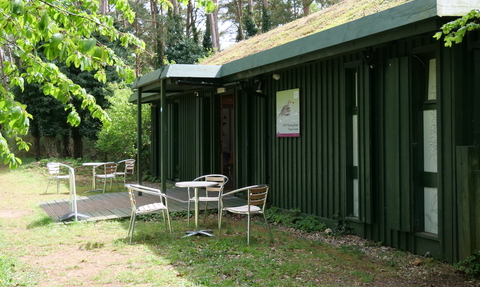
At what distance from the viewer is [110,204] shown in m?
8.96

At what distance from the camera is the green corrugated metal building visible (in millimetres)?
4625

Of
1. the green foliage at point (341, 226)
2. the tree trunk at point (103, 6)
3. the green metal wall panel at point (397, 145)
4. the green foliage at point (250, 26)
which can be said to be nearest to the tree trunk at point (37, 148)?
the tree trunk at point (103, 6)

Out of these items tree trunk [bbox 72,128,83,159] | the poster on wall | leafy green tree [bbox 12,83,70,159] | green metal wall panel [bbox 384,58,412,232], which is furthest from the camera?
tree trunk [bbox 72,128,83,159]

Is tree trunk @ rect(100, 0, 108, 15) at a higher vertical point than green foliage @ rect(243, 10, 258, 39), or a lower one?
higher

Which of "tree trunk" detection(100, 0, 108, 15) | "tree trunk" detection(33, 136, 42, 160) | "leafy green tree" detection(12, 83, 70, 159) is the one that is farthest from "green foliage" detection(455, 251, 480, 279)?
"tree trunk" detection(100, 0, 108, 15)

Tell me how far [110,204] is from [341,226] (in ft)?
16.2

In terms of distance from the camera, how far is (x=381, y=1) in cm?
697

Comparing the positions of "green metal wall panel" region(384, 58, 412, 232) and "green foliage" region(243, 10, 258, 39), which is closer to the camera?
"green metal wall panel" region(384, 58, 412, 232)

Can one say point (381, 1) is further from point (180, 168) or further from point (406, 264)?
point (180, 168)

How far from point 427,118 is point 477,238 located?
1.51m

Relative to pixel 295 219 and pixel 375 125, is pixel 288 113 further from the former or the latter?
pixel 375 125

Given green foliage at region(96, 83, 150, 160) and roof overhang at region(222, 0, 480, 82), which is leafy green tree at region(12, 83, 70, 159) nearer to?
green foliage at region(96, 83, 150, 160)

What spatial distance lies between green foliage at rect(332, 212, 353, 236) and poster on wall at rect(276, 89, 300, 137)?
63.3 inches

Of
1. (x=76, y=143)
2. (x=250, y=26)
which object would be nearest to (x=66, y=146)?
(x=76, y=143)
